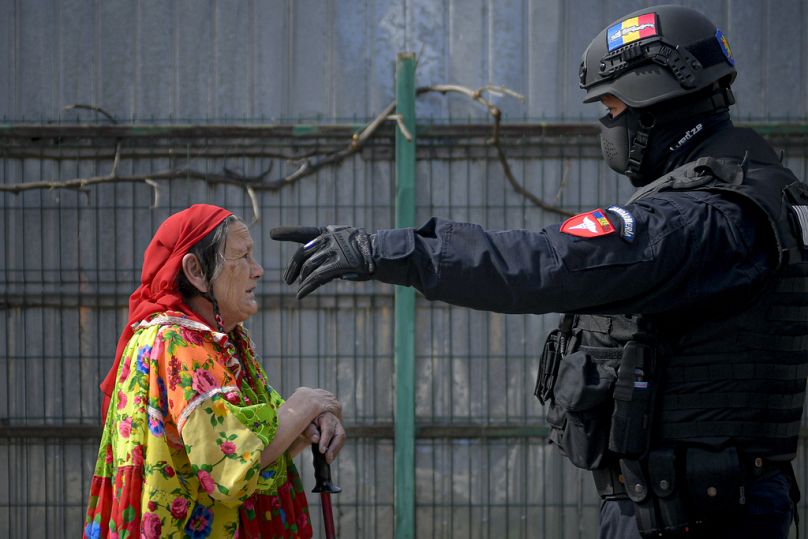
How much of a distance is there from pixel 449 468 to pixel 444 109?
85.8 inches

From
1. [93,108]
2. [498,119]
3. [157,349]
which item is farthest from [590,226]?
[93,108]

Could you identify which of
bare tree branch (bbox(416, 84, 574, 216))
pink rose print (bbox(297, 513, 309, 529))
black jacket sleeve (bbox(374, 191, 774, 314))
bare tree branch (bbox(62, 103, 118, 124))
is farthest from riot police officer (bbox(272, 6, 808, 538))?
bare tree branch (bbox(62, 103, 118, 124))

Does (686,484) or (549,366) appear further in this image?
(549,366)

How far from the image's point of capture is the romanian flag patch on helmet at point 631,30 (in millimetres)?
2578

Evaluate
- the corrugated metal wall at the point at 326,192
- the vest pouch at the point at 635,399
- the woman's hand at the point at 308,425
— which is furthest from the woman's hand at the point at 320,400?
the corrugated metal wall at the point at 326,192

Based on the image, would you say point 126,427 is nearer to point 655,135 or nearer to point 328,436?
point 328,436

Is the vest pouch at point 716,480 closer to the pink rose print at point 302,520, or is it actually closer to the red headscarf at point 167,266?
the pink rose print at point 302,520

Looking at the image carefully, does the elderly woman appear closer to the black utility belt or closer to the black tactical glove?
the black tactical glove

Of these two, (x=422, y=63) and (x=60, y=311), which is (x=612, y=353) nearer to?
(x=422, y=63)

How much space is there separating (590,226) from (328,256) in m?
0.62

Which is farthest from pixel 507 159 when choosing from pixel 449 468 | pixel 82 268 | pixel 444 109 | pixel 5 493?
pixel 5 493

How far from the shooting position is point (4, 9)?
218 inches

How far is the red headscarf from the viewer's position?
2.79m

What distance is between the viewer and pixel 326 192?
17.9ft
